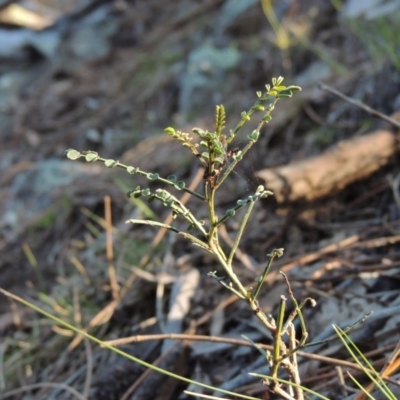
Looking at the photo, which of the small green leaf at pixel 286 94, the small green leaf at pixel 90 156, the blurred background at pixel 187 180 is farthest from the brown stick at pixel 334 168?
the small green leaf at pixel 90 156

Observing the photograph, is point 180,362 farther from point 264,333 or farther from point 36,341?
point 36,341

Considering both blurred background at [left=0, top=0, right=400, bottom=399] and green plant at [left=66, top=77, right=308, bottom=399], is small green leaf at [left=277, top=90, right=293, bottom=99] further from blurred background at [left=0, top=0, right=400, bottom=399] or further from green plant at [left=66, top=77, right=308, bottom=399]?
blurred background at [left=0, top=0, right=400, bottom=399]

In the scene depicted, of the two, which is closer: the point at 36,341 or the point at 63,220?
the point at 36,341

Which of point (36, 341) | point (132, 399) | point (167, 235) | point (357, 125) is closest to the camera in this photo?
point (132, 399)

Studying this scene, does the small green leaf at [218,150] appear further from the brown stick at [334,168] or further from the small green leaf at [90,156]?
the brown stick at [334,168]

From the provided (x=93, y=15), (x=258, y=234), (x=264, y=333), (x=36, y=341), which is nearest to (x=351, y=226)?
(x=258, y=234)

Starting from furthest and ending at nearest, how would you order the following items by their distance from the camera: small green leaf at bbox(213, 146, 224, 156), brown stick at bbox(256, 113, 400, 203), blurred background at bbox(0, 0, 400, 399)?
brown stick at bbox(256, 113, 400, 203) < blurred background at bbox(0, 0, 400, 399) < small green leaf at bbox(213, 146, 224, 156)

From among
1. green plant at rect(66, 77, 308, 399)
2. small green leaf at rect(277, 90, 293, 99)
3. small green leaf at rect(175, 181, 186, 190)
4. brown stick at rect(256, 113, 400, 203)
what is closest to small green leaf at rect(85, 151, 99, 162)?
green plant at rect(66, 77, 308, 399)

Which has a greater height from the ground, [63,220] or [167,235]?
[167,235]
